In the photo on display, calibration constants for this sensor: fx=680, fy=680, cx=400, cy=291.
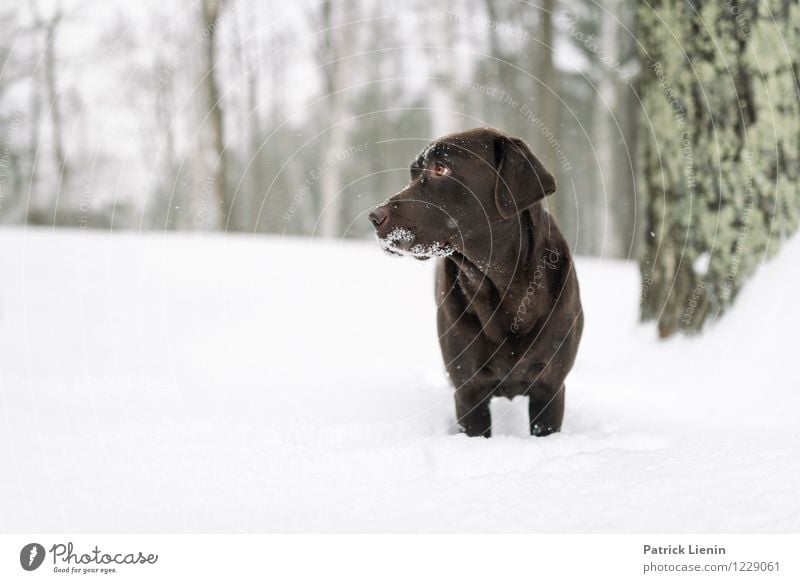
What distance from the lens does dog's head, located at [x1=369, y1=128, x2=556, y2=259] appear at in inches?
105

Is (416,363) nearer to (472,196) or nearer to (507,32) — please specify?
(472,196)

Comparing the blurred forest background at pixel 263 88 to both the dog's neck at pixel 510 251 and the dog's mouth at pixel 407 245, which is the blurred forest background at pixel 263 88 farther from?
the dog's mouth at pixel 407 245

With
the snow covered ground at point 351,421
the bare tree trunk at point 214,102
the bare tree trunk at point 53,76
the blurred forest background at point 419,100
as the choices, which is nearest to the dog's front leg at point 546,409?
the snow covered ground at point 351,421

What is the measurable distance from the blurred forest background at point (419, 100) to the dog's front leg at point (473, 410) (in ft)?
3.23

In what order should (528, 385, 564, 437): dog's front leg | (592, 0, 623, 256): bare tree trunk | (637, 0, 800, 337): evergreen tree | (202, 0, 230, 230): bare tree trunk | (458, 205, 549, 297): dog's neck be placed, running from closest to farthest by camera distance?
1. (458, 205, 549, 297): dog's neck
2. (528, 385, 564, 437): dog's front leg
3. (637, 0, 800, 337): evergreen tree
4. (202, 0, 230, 230): bare tree trunk
5. (592, 0, 623, 256): bare tree trunk

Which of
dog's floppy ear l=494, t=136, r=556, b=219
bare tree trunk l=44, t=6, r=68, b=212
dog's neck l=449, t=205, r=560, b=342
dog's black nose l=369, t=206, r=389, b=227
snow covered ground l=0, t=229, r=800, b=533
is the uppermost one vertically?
bare tree trunk l=44, t=6, r=68, b=212

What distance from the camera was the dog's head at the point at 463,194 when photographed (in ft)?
8.79

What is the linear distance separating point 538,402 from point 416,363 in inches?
65.3

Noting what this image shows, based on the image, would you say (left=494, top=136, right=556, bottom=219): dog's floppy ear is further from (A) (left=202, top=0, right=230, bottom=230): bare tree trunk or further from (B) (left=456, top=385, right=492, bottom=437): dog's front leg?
(A) (left=202, top=0, right=230, bottom=230): bare tree trunk

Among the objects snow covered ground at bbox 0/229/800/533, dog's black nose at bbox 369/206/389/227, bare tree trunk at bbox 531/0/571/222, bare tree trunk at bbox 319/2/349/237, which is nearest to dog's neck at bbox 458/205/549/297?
dog's black nose at bbox 369/206/389/227

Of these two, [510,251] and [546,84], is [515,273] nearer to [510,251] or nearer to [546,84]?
[510,251]

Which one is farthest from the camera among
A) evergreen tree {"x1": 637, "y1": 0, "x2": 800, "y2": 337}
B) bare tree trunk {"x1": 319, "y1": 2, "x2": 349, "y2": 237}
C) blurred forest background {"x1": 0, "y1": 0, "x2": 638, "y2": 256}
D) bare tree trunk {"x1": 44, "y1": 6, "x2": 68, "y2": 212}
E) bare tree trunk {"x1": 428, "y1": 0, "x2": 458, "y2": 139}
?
bare tree trunk {"x1": 319, "y1": 2, "x2": 349, "y2": 237}

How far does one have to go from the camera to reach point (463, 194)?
9.05 feet

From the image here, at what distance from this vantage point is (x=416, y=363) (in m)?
4.56
